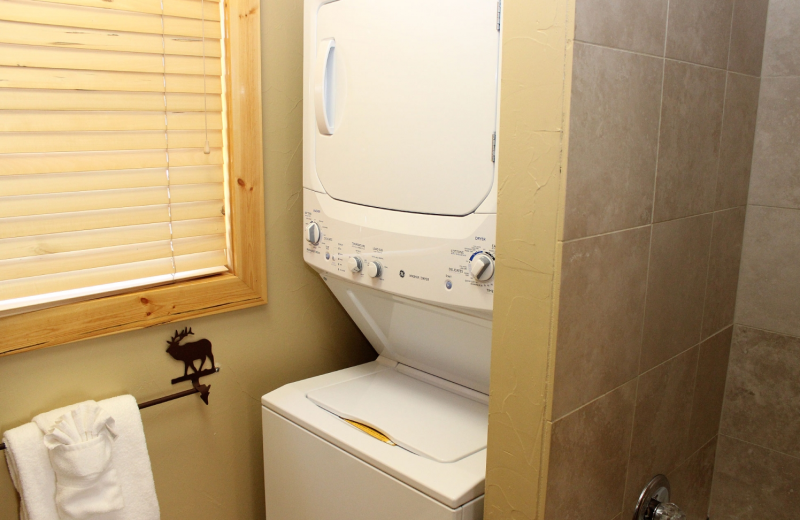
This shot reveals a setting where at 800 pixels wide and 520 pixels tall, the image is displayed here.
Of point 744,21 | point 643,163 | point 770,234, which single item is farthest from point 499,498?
point 744,21

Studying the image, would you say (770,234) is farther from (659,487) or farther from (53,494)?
(53,494)

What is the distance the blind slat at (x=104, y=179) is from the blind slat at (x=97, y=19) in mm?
285

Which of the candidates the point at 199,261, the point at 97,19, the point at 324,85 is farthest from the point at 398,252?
the point at 97,19

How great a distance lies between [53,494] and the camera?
118 centimetres

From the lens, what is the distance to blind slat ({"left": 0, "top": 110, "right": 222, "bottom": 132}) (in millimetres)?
1153

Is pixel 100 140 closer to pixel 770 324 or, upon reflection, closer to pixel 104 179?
pixel 104 179

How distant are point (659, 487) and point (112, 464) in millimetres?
1073

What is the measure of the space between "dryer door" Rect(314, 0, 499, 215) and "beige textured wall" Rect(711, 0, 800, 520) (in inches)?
28.1

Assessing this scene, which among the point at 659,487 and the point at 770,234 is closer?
the point at 659,487

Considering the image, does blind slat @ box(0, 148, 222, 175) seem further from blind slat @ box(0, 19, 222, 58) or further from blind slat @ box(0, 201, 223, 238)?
blind slat @ box(0, 19, 222, 58)

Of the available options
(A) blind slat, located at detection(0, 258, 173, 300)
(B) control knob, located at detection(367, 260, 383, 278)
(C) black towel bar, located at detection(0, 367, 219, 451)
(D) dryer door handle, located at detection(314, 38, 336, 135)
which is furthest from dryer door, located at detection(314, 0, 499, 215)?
(C) black towel bar, located at detection(0, 367, 219, 451)

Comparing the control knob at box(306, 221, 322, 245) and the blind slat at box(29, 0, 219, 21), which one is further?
the control knob at box(306, 221, 322, 245)

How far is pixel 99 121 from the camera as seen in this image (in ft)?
4.07

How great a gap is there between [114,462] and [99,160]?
614mm
